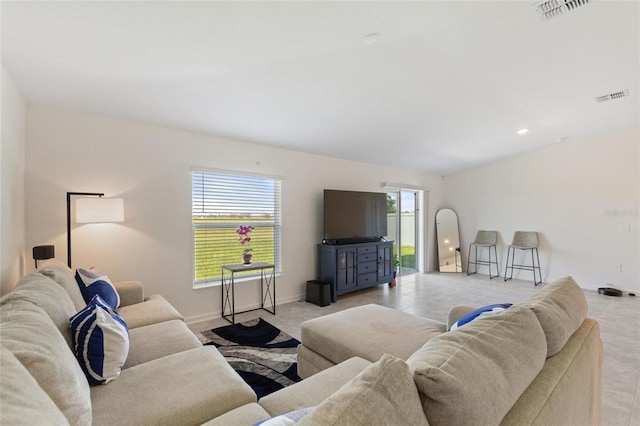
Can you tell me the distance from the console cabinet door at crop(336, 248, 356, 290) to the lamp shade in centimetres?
287

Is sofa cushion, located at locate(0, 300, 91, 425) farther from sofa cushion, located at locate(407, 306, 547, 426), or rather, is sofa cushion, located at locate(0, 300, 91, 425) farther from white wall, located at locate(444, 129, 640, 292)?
white wall, located at locate(444, 129, 640, 292)

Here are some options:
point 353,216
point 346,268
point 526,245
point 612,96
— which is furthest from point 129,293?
point 526,245

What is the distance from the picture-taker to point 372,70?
2598 millimetres

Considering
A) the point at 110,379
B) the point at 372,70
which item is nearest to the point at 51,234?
the point at 110,379

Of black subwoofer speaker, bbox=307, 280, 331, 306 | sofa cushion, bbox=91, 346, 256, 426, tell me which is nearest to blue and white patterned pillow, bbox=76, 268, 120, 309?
sofa cushion, bbox=91, 346, 256, 426

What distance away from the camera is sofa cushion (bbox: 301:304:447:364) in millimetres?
1827

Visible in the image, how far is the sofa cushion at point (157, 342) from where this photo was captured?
1732 millimetres

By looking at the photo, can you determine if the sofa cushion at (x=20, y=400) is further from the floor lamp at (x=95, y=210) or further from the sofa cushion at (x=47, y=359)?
the floor lamp at (x=95, y=210)

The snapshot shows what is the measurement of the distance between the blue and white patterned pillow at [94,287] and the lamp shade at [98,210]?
496 millimetres

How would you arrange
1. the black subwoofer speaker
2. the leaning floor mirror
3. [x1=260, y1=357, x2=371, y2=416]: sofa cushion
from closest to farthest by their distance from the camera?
[x1=260, y1=357, x2=371, y2=416]: sofa cushion < the black subwoofer speaker < the leaning floor mirror

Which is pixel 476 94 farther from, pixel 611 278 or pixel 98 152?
pixel 611 278

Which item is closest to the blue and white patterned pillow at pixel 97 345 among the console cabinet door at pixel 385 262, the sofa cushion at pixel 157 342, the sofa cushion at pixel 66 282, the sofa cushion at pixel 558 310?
the sofa cushion at pixel 157 342

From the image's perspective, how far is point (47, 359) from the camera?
902 mm

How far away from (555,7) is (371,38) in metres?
1.31
